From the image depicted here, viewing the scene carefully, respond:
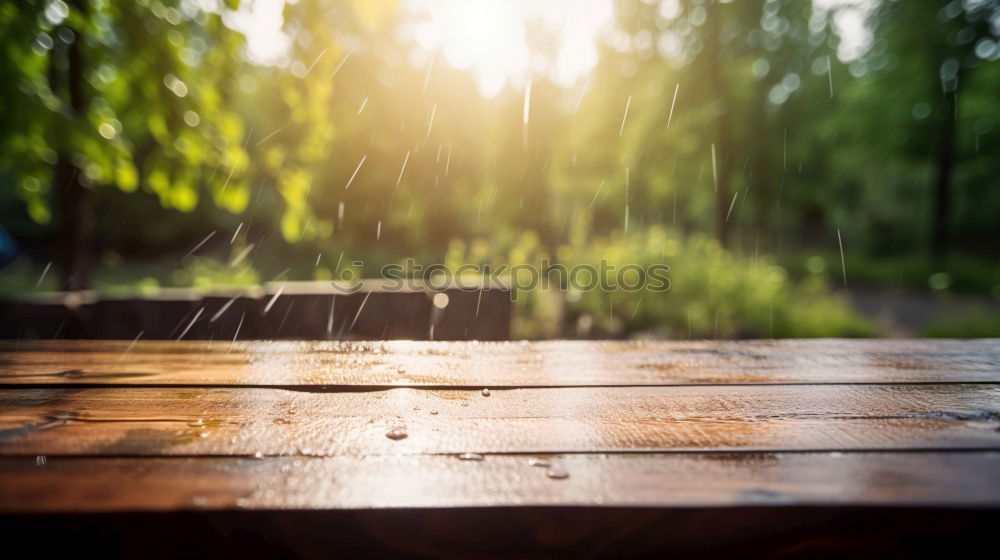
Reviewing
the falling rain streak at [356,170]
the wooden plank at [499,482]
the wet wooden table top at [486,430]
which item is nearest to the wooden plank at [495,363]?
the wet wooden table top at [486,430]

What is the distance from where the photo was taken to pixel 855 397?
3.96 ft

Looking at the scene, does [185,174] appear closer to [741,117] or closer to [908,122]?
[741,117]

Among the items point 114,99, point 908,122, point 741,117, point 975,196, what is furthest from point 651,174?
point 114,99

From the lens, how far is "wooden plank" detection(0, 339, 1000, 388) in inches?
52.6

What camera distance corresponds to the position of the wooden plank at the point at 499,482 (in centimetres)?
73

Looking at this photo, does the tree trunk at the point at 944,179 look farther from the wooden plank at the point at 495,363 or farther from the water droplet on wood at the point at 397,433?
the water droplet on wood at the point at 397,433

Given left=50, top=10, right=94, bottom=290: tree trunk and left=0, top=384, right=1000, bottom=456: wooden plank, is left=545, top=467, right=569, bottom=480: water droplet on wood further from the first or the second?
left=50, top=10, right=94, bottom=290: tree trunk

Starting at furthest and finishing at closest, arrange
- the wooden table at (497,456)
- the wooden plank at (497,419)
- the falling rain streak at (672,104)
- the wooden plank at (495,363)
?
the falling rain streak at (672,104) → the wooden plank at (495,363) → the wooden plank at (497,419) → the wooden table at (497,456)

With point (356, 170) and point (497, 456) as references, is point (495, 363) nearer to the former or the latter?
point (497, 456)

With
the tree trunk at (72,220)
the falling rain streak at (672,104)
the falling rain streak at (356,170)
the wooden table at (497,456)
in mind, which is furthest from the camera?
the falling rain streak at (356,170)

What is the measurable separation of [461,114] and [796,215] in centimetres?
1753

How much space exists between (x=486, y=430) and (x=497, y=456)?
0.37 feet

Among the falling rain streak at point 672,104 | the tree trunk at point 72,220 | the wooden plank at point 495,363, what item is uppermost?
the falling rain streak at point 672,104

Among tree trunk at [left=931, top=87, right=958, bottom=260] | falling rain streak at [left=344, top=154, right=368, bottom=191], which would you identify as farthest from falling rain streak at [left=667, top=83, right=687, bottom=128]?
falling rain streak at [left=344, top=154, right=368, bottom=191]
